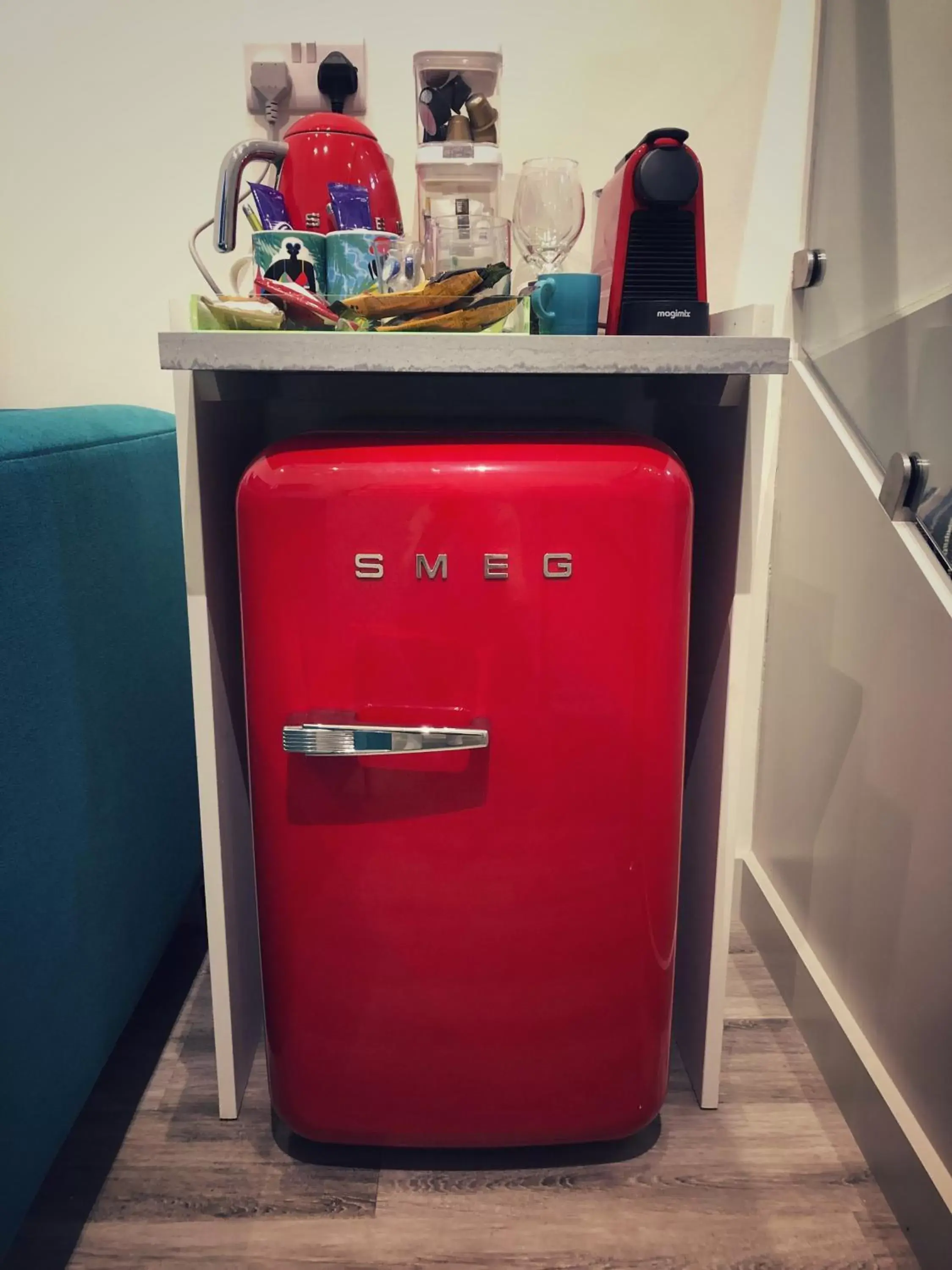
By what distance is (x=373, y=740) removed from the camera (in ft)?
2.61

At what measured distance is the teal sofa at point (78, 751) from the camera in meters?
0.75

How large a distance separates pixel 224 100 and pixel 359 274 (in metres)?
0.47

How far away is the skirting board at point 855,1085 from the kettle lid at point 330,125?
4.03 feet

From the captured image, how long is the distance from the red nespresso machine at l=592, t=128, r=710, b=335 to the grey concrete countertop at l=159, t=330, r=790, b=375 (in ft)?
0.36

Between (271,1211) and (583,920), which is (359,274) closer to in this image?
(583,920)

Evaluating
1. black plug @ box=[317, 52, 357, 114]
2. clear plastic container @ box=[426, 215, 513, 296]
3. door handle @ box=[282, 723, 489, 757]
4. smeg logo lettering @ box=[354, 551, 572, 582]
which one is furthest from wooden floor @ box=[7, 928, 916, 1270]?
black plug @ box=[317, 52, 357, 114]

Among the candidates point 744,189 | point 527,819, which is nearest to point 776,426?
point 744,189

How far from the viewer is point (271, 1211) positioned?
3.02 feet

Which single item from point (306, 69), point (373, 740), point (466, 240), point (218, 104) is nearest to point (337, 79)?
point (306, 69)

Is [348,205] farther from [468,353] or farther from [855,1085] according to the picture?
[855,1085]

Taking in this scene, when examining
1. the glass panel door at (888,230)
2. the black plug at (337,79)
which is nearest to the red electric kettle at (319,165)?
the black plug at (337,79)

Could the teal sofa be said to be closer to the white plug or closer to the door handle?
the door handle

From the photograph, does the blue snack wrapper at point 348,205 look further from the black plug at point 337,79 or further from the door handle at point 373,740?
the door handle at point 373,740

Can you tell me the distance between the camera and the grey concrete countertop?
76 centimetres
